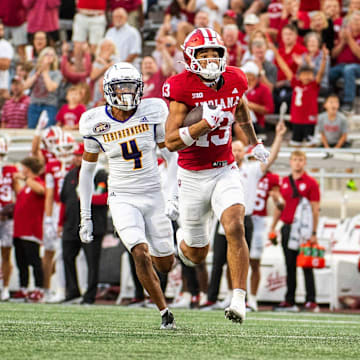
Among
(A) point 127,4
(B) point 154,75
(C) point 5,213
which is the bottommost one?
(C) point 5,213

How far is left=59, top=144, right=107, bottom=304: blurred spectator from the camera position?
965 cm

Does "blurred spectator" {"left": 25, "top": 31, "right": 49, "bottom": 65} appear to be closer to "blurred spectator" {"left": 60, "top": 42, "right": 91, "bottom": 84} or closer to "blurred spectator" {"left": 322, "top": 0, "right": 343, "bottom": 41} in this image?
"blurred spectator" {"left": 60, "top": 42, "right": 91, "bottom": 84}

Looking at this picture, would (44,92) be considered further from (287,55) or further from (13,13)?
(287,55)

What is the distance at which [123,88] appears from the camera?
20.4ft

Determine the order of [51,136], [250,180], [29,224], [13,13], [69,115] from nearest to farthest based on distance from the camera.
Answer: [250,180]
[29,224]
[51,136]
[69,115]
[13,13]

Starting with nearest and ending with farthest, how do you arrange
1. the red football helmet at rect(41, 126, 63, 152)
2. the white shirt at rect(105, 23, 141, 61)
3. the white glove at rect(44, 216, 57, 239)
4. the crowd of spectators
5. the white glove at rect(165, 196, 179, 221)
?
the white glove at rect(165, 196, 179, 221)
the white glove at rect(44, 216, 57, 239)
the red football helmet at rect(41, 126, 63, 152)
the crowd of spectators
the white shirt at rect(105, 23, 141, 61)

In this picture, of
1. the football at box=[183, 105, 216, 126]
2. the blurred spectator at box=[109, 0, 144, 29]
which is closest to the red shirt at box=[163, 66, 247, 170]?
the football at box=[183, 105, 216, 126]

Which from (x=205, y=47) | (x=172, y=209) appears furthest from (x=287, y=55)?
(x=205, y=47)

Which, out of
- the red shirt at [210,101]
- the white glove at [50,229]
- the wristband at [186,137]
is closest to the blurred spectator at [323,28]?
the white glove at [50,229]

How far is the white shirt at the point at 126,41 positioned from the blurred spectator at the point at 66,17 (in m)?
2.04

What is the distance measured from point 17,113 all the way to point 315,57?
13.8 ft

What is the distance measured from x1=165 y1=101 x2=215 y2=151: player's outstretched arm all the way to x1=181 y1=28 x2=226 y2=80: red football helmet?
24cm

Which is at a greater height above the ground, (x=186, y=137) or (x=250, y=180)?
(x=186, y=137)

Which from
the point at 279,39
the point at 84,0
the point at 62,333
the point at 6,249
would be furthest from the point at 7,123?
the point at 62,333
